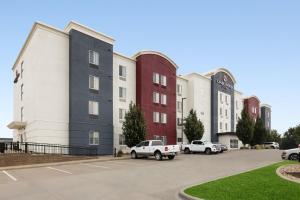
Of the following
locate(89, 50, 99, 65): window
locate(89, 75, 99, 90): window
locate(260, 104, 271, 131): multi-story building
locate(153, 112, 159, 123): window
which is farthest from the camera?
locate(260, 104, 271, 131): multi-story building

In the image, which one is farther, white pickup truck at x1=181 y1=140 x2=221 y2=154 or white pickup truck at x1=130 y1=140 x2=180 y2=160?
white pickup truck at x1=181 y1=140 x2=221 y2=154

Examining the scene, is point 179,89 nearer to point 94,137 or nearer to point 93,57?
point 93,57

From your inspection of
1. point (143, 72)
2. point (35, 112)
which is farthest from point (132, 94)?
point (35, 112)

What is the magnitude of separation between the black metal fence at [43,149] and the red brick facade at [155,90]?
34.6ft

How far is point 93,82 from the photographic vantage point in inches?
1470

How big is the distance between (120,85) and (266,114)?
5979 centimetres

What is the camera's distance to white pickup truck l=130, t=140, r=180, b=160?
30.4 m

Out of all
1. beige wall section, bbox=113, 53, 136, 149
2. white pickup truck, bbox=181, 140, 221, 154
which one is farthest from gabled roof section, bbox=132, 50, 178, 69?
white pickup truck, bbox=181, 140, 221, 154

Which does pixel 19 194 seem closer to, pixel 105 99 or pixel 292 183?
pixel 292 183

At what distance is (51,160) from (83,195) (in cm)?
1662

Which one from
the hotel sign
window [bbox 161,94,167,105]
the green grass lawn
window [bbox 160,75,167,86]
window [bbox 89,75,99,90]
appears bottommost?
the green grass lawn

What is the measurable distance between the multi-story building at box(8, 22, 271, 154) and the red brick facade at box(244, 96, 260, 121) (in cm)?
2945

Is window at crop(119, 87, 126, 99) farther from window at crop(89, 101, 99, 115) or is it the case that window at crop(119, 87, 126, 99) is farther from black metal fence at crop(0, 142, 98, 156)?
black metal fence at crop(0, 142, 98, 156)

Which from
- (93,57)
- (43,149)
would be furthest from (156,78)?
(43,149)
